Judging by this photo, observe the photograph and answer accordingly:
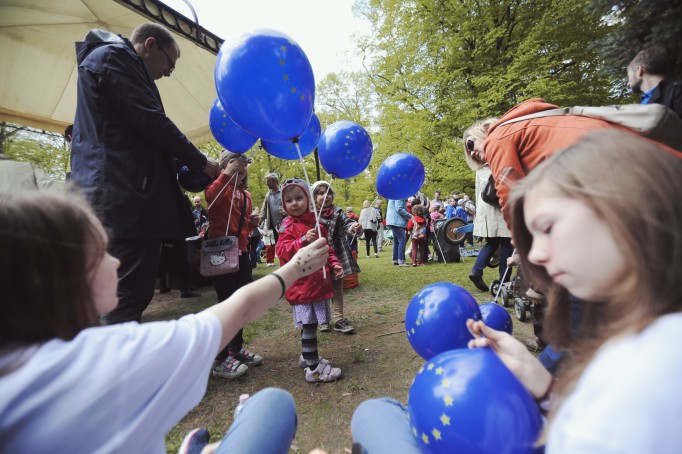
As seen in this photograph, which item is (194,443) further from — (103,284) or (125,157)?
(125,157)

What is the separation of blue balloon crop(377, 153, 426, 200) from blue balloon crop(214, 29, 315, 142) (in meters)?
2.09

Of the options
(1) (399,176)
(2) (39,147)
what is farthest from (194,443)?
(2) (39,147)

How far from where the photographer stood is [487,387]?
3.38ft

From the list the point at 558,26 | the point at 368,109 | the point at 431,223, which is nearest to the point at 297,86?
the point at 431,223

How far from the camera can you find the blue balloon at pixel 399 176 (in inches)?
164

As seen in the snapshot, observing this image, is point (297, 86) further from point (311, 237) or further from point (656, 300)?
point (656, 300)

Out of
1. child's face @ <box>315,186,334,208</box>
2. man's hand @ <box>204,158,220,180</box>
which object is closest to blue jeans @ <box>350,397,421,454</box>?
man's hand @ <box>204,158,220,180</box>

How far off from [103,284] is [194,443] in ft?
2.54

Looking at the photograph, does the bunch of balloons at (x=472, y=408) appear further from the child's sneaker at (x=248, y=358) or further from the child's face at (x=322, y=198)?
the child's face at (x=322, y=198)

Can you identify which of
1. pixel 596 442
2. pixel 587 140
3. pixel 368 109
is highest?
pixel 368 109

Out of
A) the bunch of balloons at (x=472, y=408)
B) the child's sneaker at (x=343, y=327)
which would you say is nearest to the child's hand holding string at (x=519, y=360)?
Result: the bunch of balloons at (x=472, y=408)

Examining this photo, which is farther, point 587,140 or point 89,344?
point 587,140

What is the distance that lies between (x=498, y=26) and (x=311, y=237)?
44.1 feet

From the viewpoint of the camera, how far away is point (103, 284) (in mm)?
872
